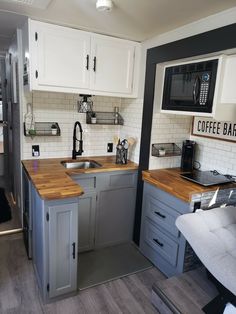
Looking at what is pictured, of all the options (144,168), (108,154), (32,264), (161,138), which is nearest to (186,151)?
(161,138)

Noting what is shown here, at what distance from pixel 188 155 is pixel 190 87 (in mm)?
768

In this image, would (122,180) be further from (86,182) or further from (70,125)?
(70,125)

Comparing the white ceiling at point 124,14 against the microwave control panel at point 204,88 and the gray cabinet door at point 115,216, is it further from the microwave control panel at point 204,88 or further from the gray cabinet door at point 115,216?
the gray cabinet door at point 115,216

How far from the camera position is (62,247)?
6.15 feet

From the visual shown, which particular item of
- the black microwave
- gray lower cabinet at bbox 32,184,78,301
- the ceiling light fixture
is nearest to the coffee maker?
the black microwave

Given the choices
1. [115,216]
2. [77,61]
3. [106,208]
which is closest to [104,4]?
[77,61]

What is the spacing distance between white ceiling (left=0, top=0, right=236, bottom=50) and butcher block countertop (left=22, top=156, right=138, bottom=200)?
1.32 meters

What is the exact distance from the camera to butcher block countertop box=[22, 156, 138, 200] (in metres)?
1.78

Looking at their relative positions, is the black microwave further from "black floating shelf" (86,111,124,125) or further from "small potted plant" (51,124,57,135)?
"small potted plant" (51,124,57,135)

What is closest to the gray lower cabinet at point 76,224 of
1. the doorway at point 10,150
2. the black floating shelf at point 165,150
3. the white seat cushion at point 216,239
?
the black floating shelf at point 165,150

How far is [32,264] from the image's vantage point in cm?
241

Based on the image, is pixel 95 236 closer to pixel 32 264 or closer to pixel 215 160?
pixel 32 264

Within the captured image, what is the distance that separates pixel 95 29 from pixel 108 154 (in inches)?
55.9

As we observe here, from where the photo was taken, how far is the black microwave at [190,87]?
75.5 inches
